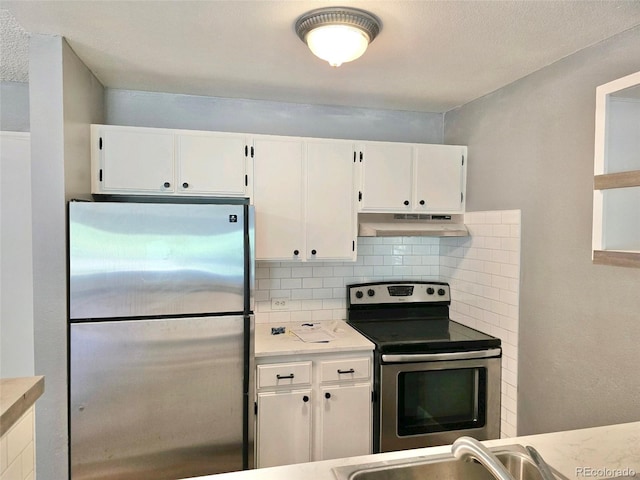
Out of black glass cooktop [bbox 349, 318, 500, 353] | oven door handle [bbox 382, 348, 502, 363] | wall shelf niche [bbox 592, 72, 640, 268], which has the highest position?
wall shelf niche [bbox 592, 72, 640, 268]

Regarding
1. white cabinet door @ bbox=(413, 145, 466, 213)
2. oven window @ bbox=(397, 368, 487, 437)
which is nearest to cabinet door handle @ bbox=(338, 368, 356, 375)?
oven window @ bbox=(397, 368, 487, 437)

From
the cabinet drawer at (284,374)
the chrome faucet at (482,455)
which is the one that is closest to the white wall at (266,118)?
the cabinet drawer at (284,374)

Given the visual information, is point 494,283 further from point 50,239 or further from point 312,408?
point 50,239

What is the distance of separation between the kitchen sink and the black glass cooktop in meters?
1.19

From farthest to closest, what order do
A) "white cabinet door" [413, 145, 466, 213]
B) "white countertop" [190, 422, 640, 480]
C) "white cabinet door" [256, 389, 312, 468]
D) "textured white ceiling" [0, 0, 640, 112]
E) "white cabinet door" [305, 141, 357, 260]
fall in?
1. "white cabinet door" [413, 145, 466, 213]
2. "white cabinet door" [305, 141, 357, 260]
3. "white cabinet door" [256, 389, 312, 468]
4. "textured white ceiling" [0, 0, 640, 112]
5. "white countertop" [190, 422, 640, 480]

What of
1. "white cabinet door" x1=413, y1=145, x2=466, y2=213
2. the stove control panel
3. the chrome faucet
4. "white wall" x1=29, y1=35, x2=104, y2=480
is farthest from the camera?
the stove control panel

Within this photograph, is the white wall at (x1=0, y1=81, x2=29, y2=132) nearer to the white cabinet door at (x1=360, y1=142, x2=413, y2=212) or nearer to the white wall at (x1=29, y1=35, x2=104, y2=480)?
the white wall at (x1=29, y1=35, x2=104, y2=480)

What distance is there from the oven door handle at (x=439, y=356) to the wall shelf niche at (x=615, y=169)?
1.15m

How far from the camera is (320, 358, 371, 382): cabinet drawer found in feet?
8.01

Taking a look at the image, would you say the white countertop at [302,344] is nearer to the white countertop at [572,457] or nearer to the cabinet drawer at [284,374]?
the cabinet drawer at [284,374]

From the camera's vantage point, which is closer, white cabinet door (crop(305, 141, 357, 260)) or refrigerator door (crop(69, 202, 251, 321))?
refrigerator door (crop(69, 202, 251, 321))

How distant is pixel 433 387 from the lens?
2.50 metres

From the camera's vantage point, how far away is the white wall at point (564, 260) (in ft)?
5.85

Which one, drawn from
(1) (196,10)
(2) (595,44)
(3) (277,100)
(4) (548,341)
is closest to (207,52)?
(1) (196,10)
